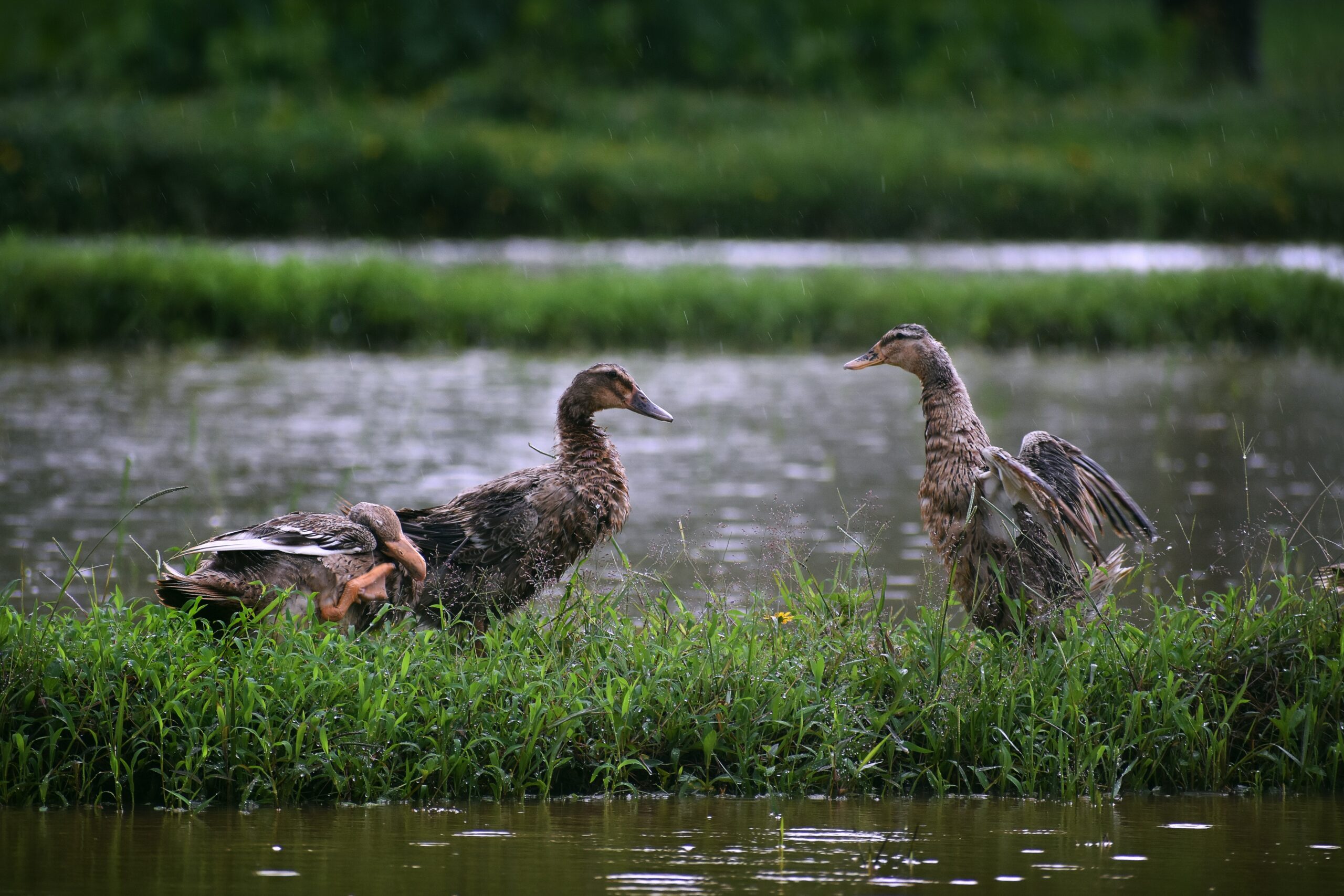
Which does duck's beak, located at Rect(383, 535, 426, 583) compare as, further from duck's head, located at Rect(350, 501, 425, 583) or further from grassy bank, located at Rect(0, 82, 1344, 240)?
grassy bank, located at Rect(0, 82, 1344, 240)

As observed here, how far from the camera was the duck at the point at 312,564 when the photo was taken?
19.8 ft

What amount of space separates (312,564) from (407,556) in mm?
324

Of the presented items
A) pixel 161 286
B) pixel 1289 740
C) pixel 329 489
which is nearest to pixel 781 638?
pixel 1289 740

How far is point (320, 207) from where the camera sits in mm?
25266

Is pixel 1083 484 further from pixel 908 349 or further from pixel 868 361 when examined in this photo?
pixel 868 361

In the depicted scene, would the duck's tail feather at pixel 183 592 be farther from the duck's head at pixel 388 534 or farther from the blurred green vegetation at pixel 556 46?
the blurred green vegetation at pixel 556 46

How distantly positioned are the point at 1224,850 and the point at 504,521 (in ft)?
9.30

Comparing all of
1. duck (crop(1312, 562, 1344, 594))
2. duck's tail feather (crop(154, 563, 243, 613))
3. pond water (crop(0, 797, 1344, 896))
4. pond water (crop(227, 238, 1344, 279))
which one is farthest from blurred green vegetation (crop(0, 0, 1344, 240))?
duck (crop(1312, 562, 1344, 594))

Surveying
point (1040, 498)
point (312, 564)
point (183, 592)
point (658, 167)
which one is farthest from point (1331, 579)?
point (658, 167)

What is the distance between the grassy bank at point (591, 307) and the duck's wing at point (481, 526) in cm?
1013

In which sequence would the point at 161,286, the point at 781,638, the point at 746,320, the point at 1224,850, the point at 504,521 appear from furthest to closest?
the point at 746,320, the point at 161,286, the point at 504,521, the point at 781,638, the point at 1224,850

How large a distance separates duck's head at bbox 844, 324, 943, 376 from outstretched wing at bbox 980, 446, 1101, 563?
1.94 feet

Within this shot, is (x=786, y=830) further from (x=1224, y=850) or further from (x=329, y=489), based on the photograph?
(x=329, y=489)

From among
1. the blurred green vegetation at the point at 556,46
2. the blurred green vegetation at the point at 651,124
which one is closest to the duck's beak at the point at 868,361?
the blurred green vegetation at the point at 651,124
